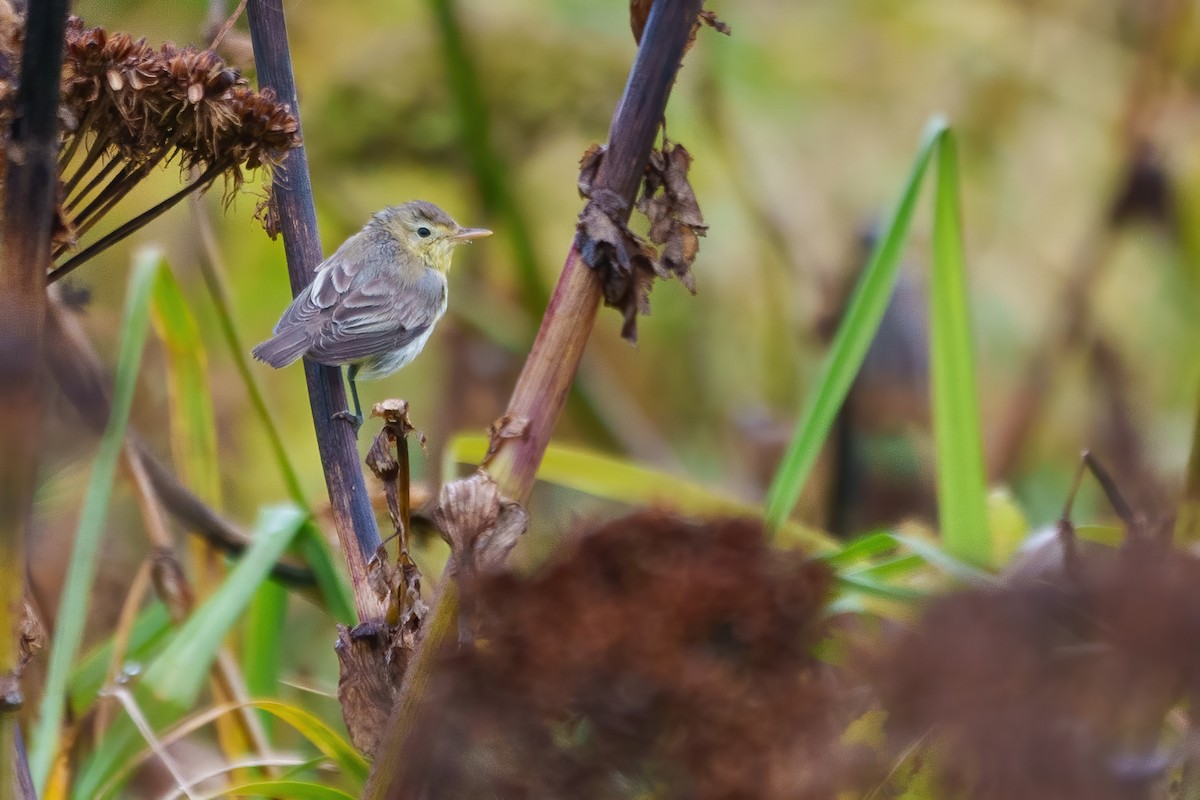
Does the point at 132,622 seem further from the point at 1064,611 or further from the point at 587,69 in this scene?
→ the point at 587,69

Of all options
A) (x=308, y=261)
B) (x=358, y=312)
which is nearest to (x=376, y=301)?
(x=358, y=312)

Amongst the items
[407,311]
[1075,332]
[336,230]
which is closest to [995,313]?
→ [1075,332]

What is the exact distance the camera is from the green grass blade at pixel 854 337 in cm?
138

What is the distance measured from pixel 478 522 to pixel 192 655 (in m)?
0.63

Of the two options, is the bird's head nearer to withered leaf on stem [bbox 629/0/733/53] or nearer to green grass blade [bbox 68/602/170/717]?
green grass blade [bbox 68/602/170/717]

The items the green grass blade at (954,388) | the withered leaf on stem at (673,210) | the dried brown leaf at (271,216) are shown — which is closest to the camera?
the withered leaf on stem at (673,210)

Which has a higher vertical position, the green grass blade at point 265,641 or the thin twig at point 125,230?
the thin twig at point 125,230

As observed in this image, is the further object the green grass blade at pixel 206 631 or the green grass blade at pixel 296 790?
the green grass blade at pixel 206 631

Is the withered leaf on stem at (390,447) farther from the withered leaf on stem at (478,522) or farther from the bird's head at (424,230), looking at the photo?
the bird's head at (424,230)

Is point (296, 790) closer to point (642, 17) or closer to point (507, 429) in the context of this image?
point (507, 429)

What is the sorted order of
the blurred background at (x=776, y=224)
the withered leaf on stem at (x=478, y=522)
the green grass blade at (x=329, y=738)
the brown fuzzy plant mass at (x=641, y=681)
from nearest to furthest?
1. the brown fuzzy plant mass at (x=641, y=681)
2. the withered leaf on stem at (x=478, y=522)
3. the green grass blade at (x=329, y=738)
4. the blurred background at (x=776, y=224)

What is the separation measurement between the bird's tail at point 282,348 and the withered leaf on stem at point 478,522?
0.62 meters

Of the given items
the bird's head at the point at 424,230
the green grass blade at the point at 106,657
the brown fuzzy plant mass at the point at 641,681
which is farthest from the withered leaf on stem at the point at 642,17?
the bird's head at the point at 424,230

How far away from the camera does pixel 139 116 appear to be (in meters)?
0.87
